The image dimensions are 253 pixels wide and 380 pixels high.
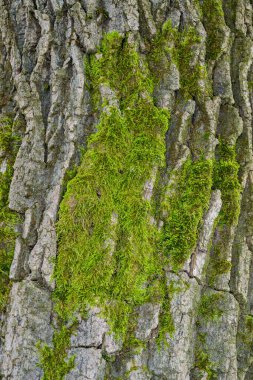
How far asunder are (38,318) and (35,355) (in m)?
0.23

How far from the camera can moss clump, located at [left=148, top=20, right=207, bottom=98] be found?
283cm

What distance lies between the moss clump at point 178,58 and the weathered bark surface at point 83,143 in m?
0.07

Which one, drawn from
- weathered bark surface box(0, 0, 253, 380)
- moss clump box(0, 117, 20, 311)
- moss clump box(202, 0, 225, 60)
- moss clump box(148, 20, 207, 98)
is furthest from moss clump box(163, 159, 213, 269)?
moss clump box(0, 117, 20, 311)

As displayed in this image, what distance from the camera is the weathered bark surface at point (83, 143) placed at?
243 cm

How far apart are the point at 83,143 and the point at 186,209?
2.86 ft

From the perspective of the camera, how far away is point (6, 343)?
2412 millimetres

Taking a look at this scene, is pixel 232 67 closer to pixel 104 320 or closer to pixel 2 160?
pixel 2 160

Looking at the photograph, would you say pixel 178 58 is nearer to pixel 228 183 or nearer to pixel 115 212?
pixel 228 183

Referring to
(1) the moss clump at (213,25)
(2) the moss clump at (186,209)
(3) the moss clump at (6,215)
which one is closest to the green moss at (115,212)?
(2) the moss clump at (186,209)

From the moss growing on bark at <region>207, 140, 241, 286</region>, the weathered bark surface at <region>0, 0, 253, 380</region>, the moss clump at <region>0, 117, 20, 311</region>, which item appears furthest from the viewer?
the moss growing on bark at <region>207, 140, 241, 286</region>

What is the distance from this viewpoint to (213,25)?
3.04 m

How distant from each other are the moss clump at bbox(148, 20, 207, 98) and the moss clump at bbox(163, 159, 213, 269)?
0.60m

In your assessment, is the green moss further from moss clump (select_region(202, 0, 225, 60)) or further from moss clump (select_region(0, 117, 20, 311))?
moss clump (select_region(202, 0, 225, 60))

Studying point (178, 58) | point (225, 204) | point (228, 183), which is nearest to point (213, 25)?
point (178, 58)
